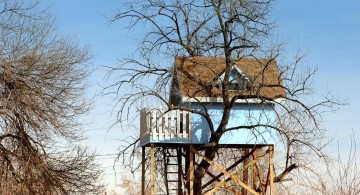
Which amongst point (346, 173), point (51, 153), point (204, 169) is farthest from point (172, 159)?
point (346, 173)

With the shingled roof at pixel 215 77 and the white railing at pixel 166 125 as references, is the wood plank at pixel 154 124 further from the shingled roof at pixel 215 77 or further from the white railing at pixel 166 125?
the shingled roof at pixel 215 77

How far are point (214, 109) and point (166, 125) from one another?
1553 millimetres

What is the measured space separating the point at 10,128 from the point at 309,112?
8.37m

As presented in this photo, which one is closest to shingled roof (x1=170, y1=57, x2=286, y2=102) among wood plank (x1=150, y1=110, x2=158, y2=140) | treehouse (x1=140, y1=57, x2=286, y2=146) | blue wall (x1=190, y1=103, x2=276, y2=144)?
treehouse (x1=140, y1=57, x2=286, y2=146)

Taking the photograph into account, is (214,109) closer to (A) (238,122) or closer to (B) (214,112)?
A: (B) (214,112)

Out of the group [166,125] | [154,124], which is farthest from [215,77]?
[154,124]

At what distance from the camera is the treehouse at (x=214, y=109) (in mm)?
20156

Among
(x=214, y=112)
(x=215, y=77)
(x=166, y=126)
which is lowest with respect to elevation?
(x=166, y=126)

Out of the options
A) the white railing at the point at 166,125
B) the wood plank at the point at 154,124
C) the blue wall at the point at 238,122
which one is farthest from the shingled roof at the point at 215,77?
the wood plank at the point at 154,124

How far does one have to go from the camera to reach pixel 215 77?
67.6ft

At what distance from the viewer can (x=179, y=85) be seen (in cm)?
2105

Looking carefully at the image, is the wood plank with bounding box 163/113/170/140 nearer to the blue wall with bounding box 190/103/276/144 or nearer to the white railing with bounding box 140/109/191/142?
the white railing with bounding box 140/109/191/142

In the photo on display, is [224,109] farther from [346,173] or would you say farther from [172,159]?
[346,173]

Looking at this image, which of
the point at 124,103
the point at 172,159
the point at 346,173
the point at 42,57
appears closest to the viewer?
the point at 346,173
